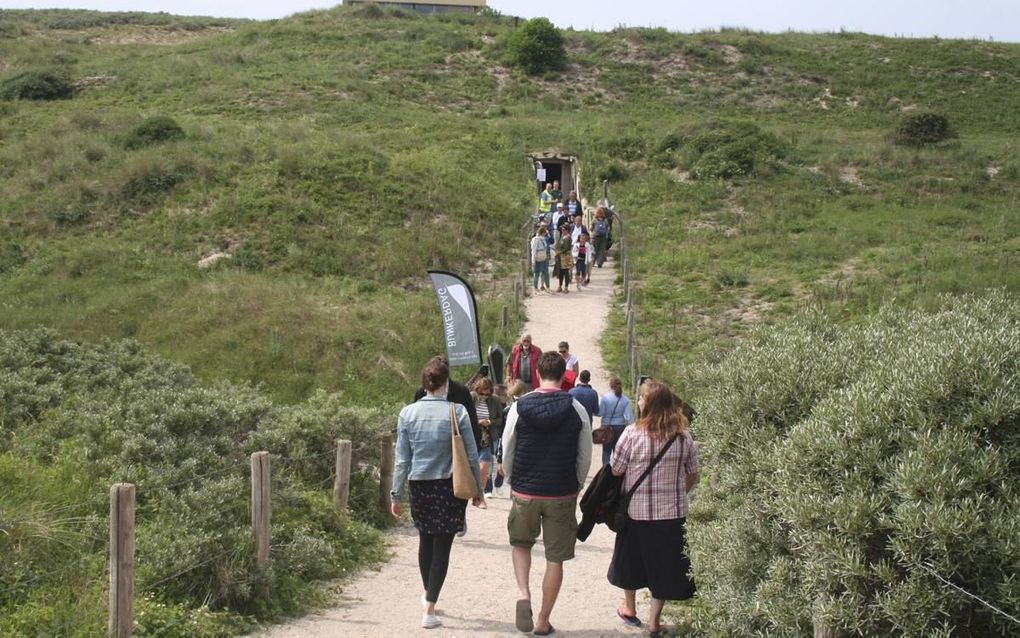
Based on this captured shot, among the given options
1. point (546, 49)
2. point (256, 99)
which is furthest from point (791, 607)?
point (546, 49)

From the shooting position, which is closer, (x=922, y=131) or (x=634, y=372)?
(x=634, y=372)

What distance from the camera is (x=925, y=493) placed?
465cm

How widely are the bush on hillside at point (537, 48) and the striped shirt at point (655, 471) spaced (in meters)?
45.8

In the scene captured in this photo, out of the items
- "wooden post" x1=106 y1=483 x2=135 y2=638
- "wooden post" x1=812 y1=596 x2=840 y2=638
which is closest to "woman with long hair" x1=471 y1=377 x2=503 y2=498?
"wooden post" x1=106 y1=483 x2=135 y2=638

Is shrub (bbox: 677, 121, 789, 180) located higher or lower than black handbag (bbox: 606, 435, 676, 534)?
higher

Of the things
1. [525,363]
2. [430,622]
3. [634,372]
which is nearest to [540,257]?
[634,372]

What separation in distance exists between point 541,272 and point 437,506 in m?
17.5

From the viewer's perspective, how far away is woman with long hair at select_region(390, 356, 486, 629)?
23.1ft

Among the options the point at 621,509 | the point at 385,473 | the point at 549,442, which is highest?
the point at 549,442

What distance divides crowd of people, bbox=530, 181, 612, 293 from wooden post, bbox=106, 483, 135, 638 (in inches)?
691

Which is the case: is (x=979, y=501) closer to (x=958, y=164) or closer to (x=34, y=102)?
(x=958, y=164)

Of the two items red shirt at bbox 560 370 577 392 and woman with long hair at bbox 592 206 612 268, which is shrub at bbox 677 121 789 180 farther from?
red shirt at bbox 560 370 577 392

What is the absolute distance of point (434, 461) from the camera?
7.05 m

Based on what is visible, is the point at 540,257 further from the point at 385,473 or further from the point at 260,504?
the point at 260,504
